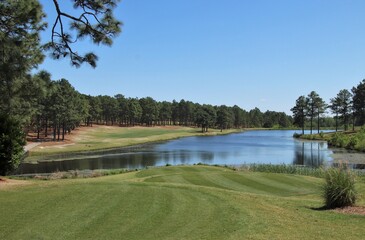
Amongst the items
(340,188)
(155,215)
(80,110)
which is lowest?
(155,215)

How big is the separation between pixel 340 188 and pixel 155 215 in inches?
217

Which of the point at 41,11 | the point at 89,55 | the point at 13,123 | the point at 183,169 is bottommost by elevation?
the point at 183,169

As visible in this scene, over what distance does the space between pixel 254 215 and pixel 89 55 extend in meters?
6.33

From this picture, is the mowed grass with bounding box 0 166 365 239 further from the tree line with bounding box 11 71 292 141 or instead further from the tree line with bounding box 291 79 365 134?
the tree line with bounding box 291 79 365 134

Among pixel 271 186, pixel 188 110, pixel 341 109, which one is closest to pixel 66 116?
A: pixel 271 186

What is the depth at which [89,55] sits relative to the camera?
10.5m

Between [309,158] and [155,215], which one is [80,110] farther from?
[155,215]

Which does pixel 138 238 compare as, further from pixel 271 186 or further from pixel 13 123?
pixel 271 186

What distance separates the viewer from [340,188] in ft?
36.1

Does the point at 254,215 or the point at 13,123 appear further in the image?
the point at 13,123

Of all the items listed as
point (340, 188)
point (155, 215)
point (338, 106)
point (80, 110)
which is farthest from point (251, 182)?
point (338, 106)

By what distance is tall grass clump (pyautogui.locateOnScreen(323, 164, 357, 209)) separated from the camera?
35.9ft

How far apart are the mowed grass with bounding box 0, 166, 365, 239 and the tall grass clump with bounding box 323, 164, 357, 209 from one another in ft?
2.61

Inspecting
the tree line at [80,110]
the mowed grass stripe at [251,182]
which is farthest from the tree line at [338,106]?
the mowed grass stripe at [251,182]
